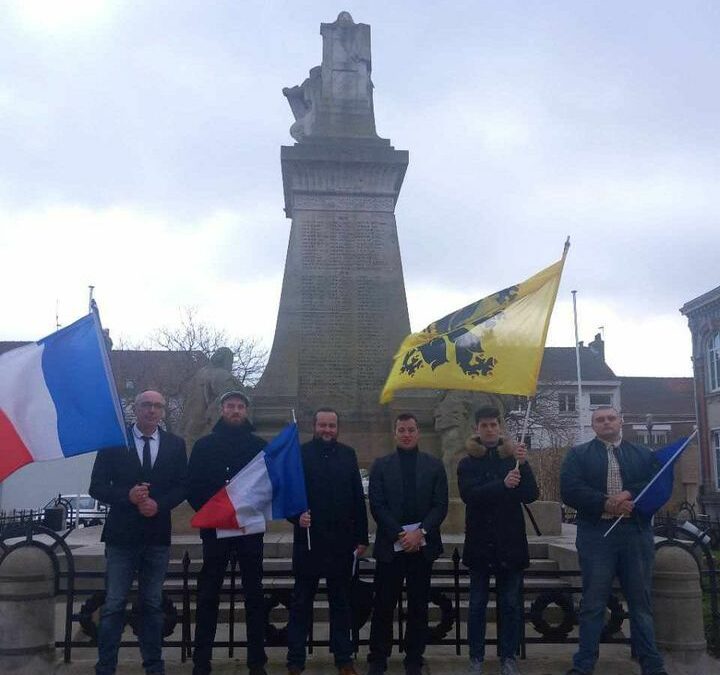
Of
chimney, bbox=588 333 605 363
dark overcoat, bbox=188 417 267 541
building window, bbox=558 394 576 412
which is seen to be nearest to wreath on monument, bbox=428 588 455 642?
dark overcoat, bbox=188 417 267 541

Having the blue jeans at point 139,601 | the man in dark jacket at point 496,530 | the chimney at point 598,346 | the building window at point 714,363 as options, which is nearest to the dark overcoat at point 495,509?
the man in dark jacket at point 496,530

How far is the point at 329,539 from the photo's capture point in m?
6.22

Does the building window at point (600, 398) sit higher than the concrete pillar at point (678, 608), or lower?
higher

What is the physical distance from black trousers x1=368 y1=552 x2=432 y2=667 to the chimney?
227 ft

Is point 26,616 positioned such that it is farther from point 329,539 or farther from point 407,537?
point 407,537

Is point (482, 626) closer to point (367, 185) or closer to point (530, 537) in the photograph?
point (530, 537)

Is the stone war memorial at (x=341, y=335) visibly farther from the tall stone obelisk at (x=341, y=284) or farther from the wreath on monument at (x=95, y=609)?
the wreath on monument at (x=95, y=609)

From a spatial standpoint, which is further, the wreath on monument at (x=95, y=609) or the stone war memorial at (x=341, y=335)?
the stone war memorial at (x=341, y=335)

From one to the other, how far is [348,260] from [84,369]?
796 cm

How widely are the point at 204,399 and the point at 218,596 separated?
254 inches

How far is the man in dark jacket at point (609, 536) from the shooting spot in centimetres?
609

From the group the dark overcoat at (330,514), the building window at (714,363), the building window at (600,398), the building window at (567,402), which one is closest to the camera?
the dark overcoat at (330,514)

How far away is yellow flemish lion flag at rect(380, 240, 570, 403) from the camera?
7.10 metres

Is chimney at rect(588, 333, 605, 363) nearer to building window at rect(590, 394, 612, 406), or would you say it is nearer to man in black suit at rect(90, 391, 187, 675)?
building window at rect(590, 394, 612, 406)
